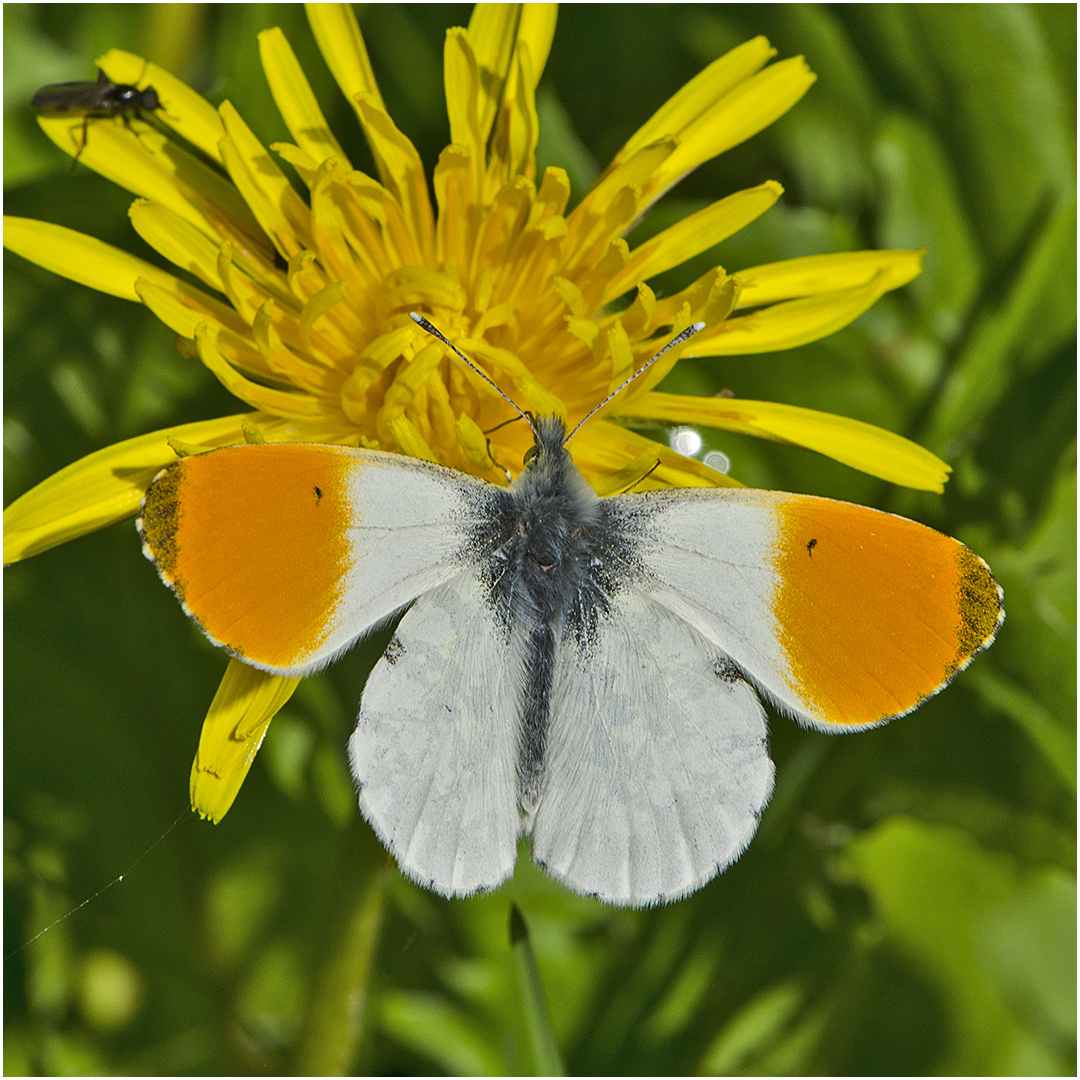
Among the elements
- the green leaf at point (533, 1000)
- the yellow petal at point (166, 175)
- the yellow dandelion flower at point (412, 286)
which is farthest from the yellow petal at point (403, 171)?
the green leaf at point (533, 1000)

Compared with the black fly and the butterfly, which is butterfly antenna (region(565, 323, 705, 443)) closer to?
the butterfly

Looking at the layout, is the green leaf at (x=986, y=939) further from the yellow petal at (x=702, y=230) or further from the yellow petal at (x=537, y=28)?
the yellow petal at (x=537, y=28)

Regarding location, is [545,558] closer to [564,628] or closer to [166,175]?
[564,628]

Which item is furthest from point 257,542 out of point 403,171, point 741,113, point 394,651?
point 741,113

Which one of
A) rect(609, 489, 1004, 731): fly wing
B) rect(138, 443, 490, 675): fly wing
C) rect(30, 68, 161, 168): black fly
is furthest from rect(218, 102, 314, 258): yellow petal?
rect(609, 489, 1004, 731): fly wing

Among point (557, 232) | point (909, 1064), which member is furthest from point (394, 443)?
point (909, 1064)

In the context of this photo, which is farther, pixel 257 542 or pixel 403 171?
pixel 403 171

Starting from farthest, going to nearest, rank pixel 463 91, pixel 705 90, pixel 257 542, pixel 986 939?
pixel 986 939
pixel 705 90
pixel 463 91
pixel 257 542

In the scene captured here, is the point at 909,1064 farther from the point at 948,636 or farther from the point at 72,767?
the point at 72,767
